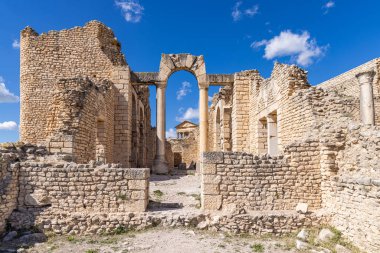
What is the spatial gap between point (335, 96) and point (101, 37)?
1318cm

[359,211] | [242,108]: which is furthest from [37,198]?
[242,108]

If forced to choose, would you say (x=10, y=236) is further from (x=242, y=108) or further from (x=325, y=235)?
(x=242, y=108)

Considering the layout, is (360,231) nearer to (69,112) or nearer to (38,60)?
(69,112)

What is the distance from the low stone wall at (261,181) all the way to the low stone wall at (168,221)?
12.3 inches

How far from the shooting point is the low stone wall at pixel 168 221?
6.33 meters

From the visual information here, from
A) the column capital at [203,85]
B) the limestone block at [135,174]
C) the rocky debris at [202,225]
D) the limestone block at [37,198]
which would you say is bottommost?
the rocky debris at [202,225]

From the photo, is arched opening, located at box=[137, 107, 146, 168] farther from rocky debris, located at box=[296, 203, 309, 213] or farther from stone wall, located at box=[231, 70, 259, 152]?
rocky debris, located at box=[296, 203, 309, 213]

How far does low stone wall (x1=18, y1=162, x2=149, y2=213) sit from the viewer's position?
6516 mm

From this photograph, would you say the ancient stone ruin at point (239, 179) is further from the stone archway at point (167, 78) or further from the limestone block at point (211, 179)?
the stone archway at point (167, 78)

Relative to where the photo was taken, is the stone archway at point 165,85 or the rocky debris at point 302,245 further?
the stone archway at point 165,85

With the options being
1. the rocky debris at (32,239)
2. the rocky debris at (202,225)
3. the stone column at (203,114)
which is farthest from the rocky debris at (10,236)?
the stone column at (203,114)

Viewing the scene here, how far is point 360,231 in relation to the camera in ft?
17.8

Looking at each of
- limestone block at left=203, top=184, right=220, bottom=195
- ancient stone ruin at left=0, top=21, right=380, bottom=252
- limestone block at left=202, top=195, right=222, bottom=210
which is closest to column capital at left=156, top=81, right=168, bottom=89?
ancient stone ruin at left=0, top=21, right=380, bottom=252

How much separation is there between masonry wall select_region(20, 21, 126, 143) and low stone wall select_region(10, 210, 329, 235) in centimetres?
1025
